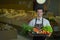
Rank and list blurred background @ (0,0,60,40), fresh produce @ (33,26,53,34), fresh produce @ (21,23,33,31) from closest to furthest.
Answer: fresh produce @ (33,26,53,34)
fresh produce @ (21,23,33,31)
blurred background @ (0,0,60,40)

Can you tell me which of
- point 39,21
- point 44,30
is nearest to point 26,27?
point 39,21

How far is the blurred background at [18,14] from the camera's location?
564cm

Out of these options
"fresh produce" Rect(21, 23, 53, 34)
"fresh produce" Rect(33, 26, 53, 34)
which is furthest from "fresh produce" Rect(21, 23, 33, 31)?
"fresh produce" Rect(33, 26, 53, 34)

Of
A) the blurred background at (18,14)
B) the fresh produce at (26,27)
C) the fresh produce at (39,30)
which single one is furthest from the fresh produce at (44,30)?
the blurred background at (18,14)

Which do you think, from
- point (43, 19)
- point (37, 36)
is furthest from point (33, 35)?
point (43, 19)

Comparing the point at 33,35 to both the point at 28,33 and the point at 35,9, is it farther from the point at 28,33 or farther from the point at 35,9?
the point at 35,9

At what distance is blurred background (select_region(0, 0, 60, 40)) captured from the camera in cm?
564

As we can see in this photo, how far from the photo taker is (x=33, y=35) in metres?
5.11

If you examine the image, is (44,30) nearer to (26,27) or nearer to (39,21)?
(39,21)

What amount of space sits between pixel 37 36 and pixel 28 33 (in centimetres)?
19

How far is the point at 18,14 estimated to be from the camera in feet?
18.7

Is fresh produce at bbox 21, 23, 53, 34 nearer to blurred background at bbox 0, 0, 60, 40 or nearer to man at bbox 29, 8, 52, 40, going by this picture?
man at bbox 29, 8, 52, 40

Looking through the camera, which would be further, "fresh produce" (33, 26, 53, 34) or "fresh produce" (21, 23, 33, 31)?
"fresh produce" (21, 23, 33, 31)

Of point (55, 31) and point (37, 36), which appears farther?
point (55, 31)
